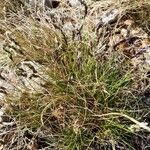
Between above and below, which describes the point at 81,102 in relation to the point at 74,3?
below

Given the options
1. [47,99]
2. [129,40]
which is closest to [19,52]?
[47,99]

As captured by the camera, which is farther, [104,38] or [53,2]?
[53,2]

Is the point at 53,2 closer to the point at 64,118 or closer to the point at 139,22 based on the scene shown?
the point at 139,22

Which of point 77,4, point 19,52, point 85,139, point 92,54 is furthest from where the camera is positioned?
point 77,4

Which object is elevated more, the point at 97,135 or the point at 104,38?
the point at 104,38

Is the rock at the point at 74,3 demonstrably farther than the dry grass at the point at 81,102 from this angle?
Yes

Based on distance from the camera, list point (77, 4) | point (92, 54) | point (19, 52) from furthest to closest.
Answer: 1. point (77, 4)
2. point (19, 52)
3. point (92, 54)

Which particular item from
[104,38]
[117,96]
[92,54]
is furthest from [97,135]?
[104,38]

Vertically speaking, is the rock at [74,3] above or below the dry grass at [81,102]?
above

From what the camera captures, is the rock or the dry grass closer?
the dry grass

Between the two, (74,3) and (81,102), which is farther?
(74,3)

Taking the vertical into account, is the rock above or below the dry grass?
above
